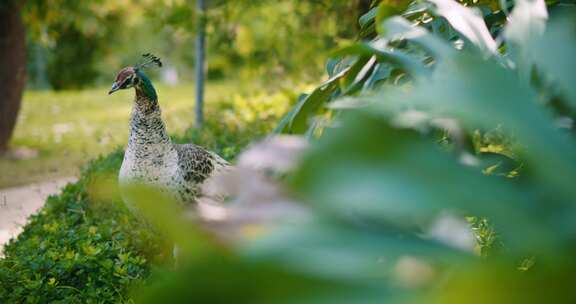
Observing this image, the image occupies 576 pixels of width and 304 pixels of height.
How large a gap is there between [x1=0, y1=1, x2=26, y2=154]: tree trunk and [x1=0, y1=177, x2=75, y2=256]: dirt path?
1.34 metres

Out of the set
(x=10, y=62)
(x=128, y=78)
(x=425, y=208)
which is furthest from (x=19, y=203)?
(x=425, y=208)

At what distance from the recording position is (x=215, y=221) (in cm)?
79

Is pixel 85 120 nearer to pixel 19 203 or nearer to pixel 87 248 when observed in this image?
pixel 19 203

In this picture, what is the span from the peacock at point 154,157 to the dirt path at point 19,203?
5.44 ft

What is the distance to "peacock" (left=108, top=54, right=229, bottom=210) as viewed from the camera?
8.29ft

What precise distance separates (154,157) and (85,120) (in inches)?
295

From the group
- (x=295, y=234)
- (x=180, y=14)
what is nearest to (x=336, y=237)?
(x=295, y=234)

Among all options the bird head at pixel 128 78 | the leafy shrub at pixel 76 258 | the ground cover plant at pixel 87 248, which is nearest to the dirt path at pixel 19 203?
the ground cover plant at pixel 87 248

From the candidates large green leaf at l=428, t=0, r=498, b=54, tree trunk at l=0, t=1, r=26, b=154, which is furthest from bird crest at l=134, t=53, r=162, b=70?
tree trunk at l=0, t=1, r=26, b=154

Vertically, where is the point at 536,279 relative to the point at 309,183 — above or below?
below

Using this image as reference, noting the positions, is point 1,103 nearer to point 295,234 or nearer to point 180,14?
point 180,14

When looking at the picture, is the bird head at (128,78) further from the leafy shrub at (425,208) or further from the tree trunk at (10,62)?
the tree trunk at (10,62)

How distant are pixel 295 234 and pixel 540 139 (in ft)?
1.13

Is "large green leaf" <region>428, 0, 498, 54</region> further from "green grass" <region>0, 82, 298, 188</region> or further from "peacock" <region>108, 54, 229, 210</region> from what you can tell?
"green grass" <region>0, 82, 298, 188</region>
